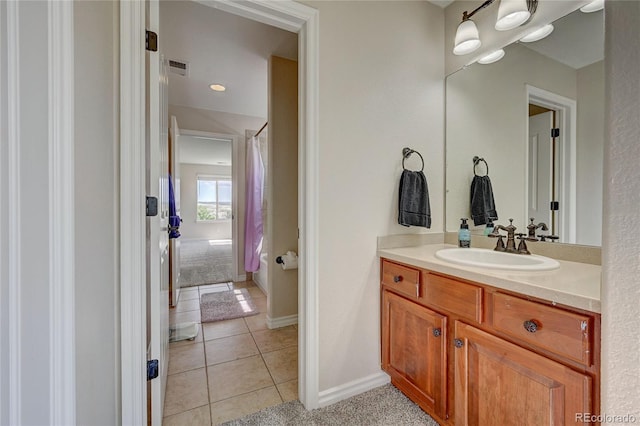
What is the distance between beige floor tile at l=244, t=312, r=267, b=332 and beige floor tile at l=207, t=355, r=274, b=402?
19.1 inches

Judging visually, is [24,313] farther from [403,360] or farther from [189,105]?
[189,105]

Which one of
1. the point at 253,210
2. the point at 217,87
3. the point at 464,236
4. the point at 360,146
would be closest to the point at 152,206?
the point at 360,146

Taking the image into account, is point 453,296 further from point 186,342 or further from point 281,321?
point 186,342

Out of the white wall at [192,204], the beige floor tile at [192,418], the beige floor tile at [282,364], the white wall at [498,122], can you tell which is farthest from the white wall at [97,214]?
the white wall at [192,204]

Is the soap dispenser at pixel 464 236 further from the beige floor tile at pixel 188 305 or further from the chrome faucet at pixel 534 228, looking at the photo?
the beige floor tile at pixel 188 305

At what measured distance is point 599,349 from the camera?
741mm

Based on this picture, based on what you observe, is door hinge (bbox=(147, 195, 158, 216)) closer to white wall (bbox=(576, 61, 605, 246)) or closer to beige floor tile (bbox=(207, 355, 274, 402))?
beige floor tile (bbox=(207, 355, 274, 402))

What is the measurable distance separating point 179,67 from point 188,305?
2418mm

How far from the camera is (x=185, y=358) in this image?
6.25 feet

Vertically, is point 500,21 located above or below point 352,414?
above

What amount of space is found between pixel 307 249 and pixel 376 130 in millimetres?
812

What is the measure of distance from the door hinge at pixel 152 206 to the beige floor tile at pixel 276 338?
1397mm

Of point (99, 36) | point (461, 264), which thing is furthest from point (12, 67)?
point (461, 264)

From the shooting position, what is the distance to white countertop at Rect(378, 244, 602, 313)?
2.57 feet
